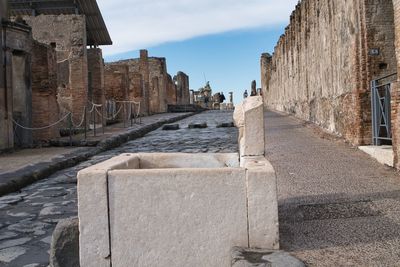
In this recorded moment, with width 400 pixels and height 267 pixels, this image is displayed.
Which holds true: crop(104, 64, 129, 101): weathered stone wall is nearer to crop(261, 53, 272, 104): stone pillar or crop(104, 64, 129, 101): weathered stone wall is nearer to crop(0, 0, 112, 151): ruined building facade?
crop(0, 0, 112, 151): ruined building facade

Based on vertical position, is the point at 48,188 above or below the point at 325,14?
below

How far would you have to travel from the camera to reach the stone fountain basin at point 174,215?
278 centimetres

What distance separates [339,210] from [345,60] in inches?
232

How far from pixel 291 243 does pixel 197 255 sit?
63cm

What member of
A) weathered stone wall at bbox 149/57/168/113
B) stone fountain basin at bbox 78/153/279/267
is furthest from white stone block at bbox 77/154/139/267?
weathered stone wall at bbox 149/57/168/113

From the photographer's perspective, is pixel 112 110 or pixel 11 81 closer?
pixel 11 81

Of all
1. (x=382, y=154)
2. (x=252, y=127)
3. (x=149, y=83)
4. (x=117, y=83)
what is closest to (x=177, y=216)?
(x=252, y=127)

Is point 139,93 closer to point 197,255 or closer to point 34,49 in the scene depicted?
point 34,49

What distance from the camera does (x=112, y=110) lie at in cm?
2198

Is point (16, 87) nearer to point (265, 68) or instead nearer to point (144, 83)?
point (144, 83)

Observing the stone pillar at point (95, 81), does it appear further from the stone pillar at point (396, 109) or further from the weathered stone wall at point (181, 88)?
the weathered stone wall at point (181, 88)

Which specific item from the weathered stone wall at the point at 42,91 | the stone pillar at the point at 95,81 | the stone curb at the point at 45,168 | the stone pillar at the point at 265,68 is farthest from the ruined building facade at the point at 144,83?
the stone curb at the point at 45,168

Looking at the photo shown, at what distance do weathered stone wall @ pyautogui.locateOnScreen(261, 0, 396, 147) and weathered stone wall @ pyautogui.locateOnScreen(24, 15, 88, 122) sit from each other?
8.91 m

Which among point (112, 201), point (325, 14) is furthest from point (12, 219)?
point (325, 14)
